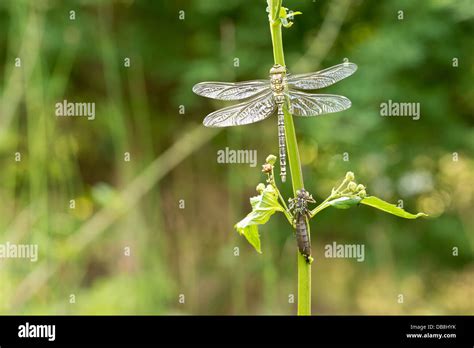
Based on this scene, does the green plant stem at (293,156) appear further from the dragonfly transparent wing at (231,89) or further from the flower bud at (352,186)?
the dragonfly transparent wing at (231,89)

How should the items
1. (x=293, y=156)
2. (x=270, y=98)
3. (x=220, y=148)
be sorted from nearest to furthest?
(x=293, y=156), (x=270, y=98), (x=220, y=148)

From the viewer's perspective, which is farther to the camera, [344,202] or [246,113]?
[246,113]

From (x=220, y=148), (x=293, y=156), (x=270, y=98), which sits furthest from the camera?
(x=220, y=148)

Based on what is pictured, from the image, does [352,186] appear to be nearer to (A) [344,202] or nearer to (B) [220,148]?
(A) [344,202]

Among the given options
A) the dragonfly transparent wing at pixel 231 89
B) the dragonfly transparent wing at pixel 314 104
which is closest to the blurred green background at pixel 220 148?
the dragonfly transparent wing at pixel 231 89

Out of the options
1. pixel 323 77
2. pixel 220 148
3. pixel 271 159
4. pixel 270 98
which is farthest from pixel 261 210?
pixel 220 148

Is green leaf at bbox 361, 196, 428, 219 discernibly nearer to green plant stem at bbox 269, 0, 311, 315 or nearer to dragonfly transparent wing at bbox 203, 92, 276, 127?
green plant stem at bbox 269, 0, 311, 315
